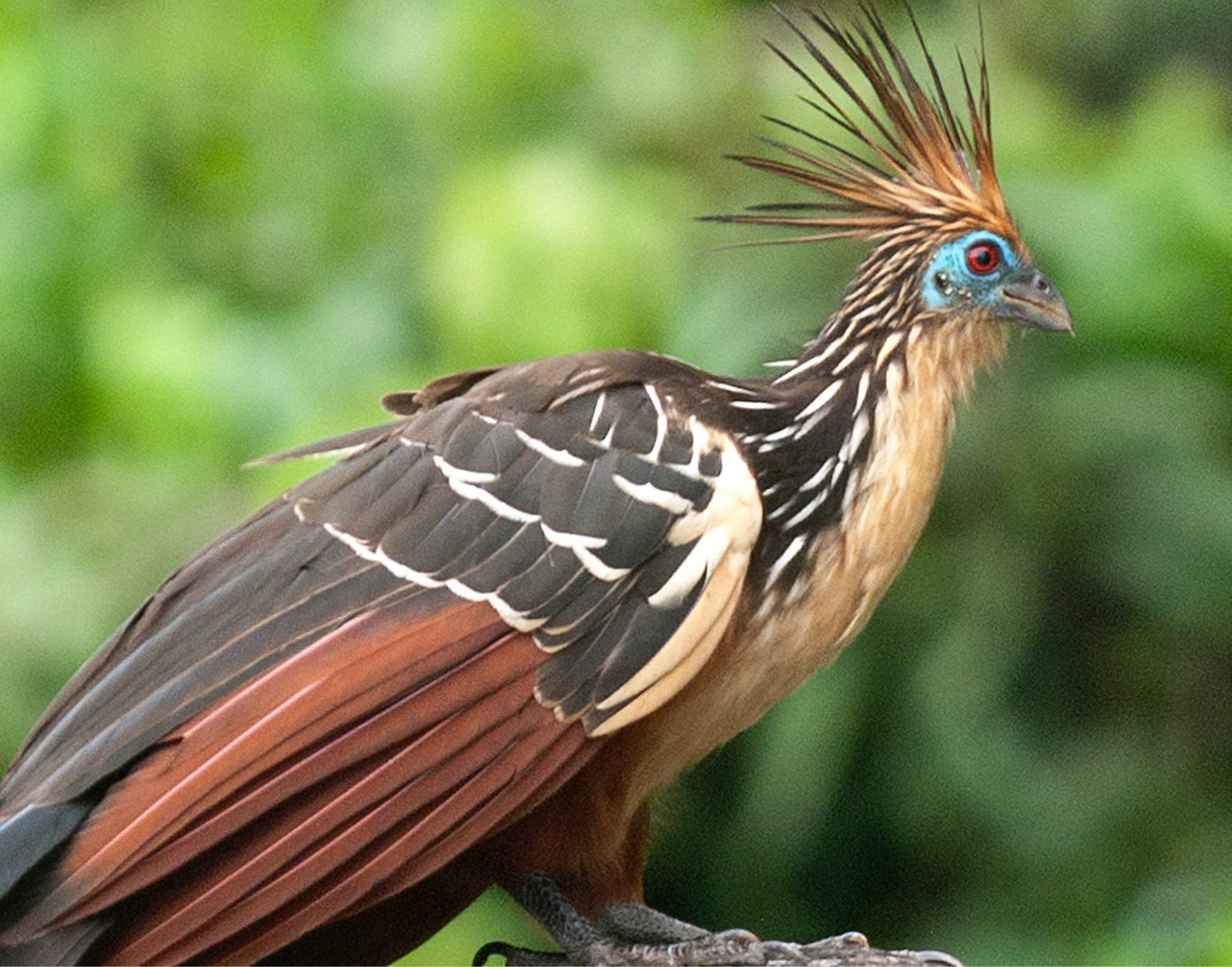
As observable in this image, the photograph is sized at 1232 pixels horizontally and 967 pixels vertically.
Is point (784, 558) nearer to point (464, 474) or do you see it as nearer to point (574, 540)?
point (574, 540)

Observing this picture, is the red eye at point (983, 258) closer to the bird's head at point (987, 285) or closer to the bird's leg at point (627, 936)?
the bird's head at point (987, 285)

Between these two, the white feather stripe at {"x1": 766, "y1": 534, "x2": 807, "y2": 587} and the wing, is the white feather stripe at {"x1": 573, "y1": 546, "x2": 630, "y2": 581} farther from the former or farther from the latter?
the white feather stripe at {"x1": 766, "y1": 534, "x2": 807, "y2": 587}

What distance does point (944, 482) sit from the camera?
4.48 meters

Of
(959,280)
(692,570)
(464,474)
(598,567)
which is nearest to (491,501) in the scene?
(464,474)

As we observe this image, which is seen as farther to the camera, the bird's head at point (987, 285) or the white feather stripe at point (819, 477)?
the bird's head at point (987, 285)

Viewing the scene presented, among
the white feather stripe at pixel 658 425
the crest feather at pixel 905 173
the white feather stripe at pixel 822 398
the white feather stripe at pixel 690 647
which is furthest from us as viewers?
the crest feather at pixel 905 173

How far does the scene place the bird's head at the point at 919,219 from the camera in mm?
2967

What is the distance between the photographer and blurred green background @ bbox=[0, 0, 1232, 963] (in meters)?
4.41

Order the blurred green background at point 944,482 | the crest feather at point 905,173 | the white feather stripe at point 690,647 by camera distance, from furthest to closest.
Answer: the blurred green background at point 944,482 < the crest feather at point 905,173 < the white feather stripe at point 690,647

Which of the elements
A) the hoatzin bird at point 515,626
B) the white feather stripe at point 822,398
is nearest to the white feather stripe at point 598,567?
the hoatzin bird at point 515,626

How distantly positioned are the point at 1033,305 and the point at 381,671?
1.14 meters

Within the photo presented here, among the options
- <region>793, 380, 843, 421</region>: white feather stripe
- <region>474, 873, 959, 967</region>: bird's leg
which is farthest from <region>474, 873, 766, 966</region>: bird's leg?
<region>793, 380, 843, 421</region>: white feather stripe

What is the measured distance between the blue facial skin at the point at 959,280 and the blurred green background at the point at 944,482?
101cm

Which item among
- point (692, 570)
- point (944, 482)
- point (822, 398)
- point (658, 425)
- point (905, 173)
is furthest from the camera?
point (944, 482)
